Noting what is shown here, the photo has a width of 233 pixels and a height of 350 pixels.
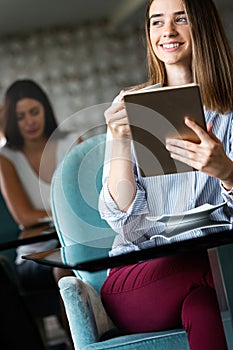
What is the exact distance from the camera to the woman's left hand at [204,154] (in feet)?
Result: 6.42

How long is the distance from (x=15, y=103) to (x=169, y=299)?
3.54 meters

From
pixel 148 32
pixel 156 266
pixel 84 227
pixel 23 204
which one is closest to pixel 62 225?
pixel 84 227

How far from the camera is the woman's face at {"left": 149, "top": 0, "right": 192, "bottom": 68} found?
245cm

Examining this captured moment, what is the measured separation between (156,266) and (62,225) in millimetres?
386

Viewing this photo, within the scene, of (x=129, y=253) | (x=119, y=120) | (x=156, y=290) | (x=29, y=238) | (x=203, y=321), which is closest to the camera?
(x=129, y=253)

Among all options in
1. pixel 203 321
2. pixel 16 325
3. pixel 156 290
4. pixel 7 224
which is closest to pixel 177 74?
pixel 156 290

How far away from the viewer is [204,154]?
77.5 inches

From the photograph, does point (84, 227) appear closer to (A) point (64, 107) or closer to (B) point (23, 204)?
(B) point (23, 204)

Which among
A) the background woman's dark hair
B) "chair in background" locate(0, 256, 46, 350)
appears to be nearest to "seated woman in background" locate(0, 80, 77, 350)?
the background woman's dark hair

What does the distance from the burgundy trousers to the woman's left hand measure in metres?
0.19

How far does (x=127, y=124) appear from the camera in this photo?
2080mm

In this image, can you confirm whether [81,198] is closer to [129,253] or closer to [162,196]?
[162,196]

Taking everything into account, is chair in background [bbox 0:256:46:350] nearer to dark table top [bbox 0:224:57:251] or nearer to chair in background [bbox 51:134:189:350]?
chair in background [bbox 51:134:189:350]

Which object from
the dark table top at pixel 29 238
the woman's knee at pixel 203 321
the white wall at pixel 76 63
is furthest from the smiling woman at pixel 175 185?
the white wall at pixel 76 63
